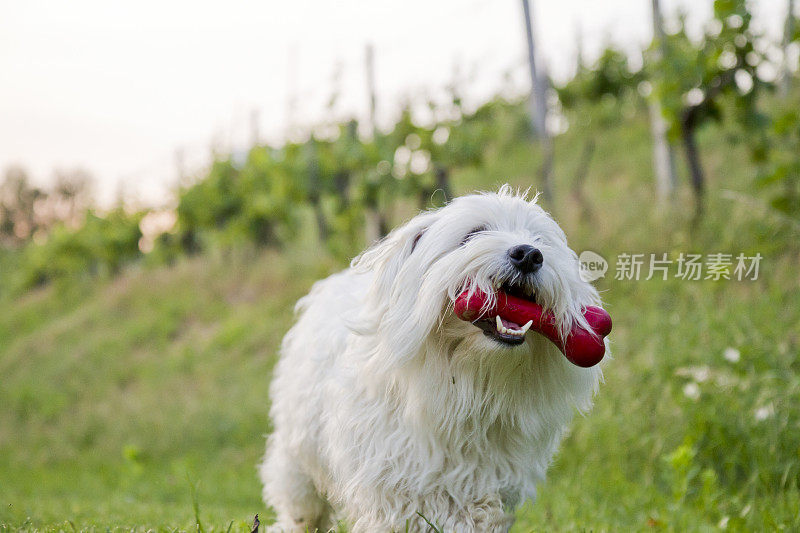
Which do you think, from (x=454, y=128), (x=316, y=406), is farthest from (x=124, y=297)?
(x=316, y=406)

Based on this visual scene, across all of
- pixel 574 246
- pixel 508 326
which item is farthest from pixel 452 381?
pixel 574 246

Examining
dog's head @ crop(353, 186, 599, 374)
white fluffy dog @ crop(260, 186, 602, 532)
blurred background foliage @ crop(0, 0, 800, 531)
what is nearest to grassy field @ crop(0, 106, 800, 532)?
blurred background foliage @ crop(0, 0, 800, 531)

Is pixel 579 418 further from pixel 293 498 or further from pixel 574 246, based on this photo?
pixel 574 246

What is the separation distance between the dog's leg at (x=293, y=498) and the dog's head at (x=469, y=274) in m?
Result: 1.51

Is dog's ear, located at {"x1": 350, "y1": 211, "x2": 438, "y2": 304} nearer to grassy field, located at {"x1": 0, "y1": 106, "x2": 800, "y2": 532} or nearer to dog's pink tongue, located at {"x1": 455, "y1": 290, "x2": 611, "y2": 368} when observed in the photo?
dog's pink tongue, located at {"x1": 455, "y1": 290, "x2": 611, "y2": 368}

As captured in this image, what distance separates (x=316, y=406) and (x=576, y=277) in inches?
62.4

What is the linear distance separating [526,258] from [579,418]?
447 centimetres

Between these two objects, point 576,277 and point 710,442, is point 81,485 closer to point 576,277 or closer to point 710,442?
point 710,442

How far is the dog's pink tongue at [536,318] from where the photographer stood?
2.92 metres

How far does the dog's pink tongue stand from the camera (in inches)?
115

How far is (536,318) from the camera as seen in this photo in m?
2.94
